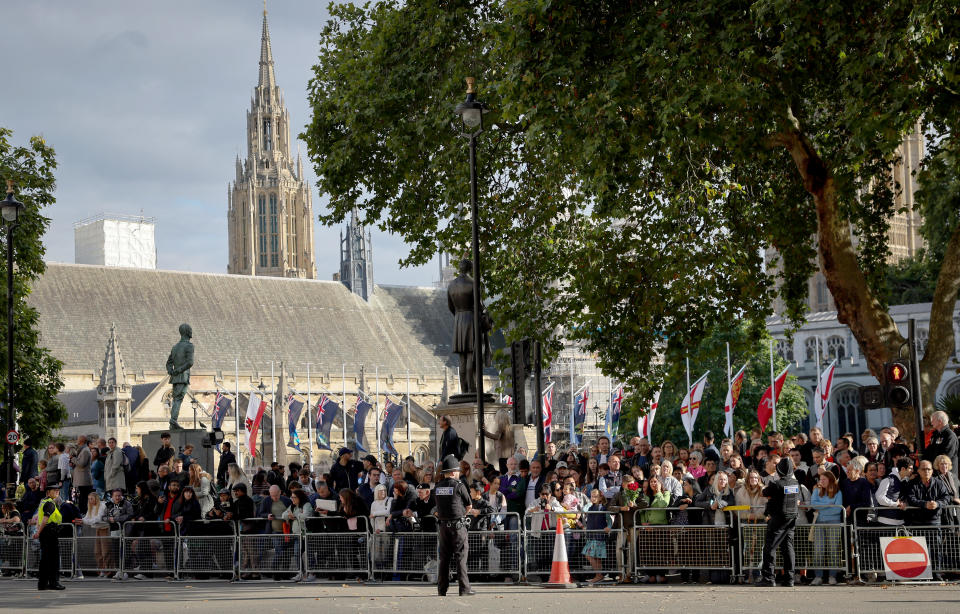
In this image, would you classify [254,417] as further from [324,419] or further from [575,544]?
[575,544]

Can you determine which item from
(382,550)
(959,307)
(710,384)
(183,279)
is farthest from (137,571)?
(183,279)

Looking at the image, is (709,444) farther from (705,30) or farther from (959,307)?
(959,307)

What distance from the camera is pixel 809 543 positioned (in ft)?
46.8

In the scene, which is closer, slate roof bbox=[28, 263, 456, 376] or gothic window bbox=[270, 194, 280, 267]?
slate roof bbox=[28, 263, 456, 376]

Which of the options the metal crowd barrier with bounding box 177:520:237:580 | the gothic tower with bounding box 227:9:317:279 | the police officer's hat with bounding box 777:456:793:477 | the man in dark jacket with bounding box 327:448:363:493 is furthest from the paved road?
the gothic tower with bounding box 227:9:317:279

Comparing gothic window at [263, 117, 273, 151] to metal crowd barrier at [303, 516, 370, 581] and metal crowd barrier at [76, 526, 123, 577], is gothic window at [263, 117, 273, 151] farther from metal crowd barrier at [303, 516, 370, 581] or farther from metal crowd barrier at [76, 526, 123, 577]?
metal crowd barrier at [303, 516, 370, 581]

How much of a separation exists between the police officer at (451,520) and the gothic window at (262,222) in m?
99.1

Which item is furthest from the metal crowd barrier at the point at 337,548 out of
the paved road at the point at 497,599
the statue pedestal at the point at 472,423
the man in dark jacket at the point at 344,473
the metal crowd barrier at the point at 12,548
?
the metal crowd barrier at the point at 12,548

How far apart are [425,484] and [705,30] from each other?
Result: 22.9 ft

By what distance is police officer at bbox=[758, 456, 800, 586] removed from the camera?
1361 cm

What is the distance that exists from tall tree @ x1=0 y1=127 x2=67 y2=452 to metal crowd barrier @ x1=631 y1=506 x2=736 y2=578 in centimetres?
2108

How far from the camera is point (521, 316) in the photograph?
21.8 m

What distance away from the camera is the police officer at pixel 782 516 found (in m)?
13.6

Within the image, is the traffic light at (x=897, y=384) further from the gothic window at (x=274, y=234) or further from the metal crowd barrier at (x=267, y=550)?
the gothic window at (x=274, y=234)
